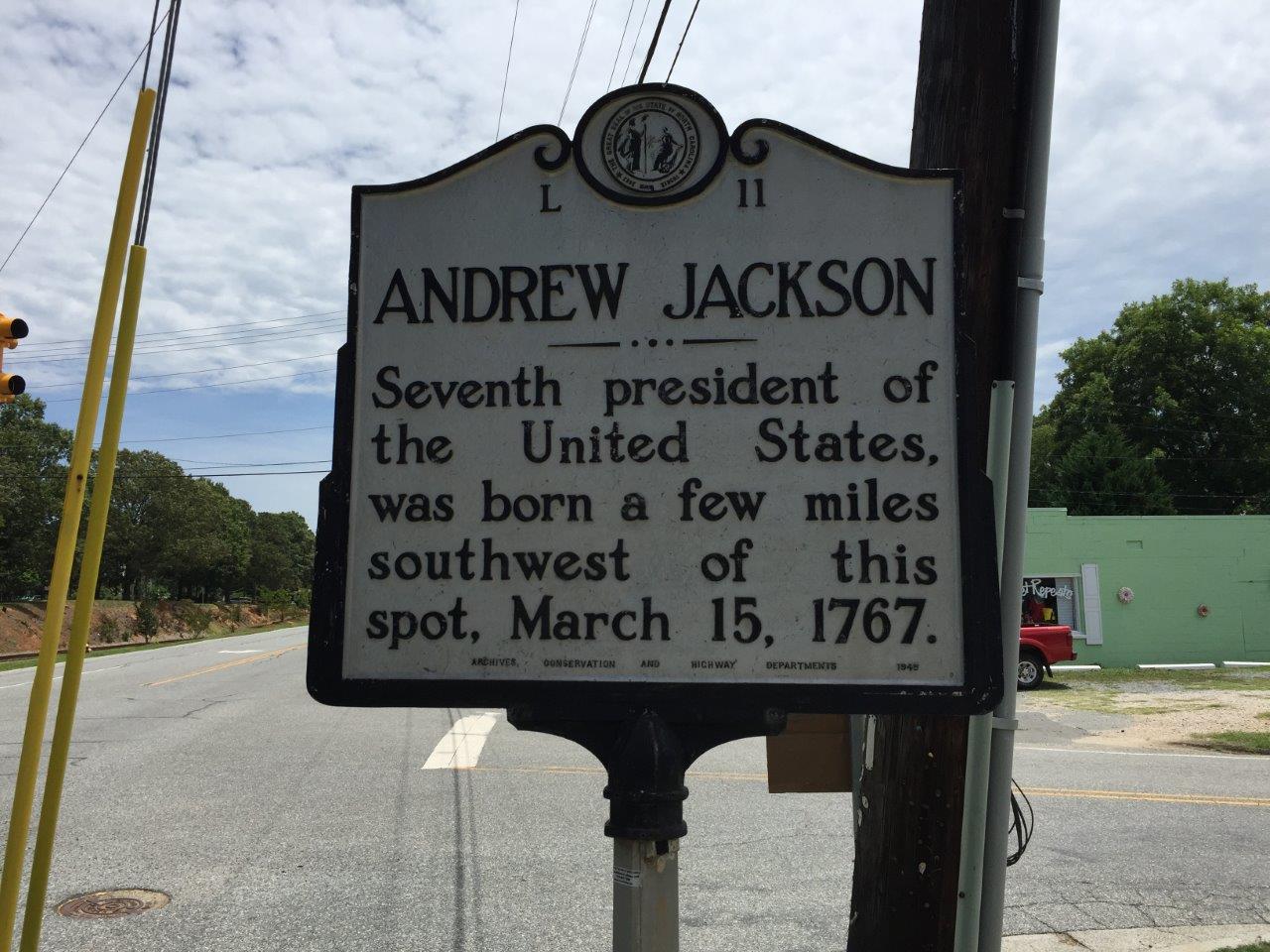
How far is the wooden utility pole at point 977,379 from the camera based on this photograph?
275cm

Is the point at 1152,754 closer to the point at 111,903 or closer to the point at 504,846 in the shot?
the point at 504,846

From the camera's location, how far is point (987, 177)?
2.86 metres

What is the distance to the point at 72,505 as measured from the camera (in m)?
2.12

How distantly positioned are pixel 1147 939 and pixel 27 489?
52336 millimetres

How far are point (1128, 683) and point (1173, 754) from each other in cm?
952

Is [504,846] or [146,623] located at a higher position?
[504,846]

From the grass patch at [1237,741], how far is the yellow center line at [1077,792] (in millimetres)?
3593

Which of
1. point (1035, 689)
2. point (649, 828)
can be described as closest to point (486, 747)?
point (649, 828)

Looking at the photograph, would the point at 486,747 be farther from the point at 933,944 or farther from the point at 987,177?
the point at 987,177

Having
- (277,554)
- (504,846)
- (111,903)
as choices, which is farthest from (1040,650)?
(277,554)

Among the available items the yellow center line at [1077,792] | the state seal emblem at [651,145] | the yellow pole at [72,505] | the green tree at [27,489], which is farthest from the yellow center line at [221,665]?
the green tree at [27,489]

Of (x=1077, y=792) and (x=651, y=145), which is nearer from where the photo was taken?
(x=651, y=145)

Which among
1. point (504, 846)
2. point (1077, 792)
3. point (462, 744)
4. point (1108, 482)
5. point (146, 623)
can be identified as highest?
point (1108, 482)

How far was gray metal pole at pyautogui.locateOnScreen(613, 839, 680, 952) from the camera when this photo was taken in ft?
6.71
